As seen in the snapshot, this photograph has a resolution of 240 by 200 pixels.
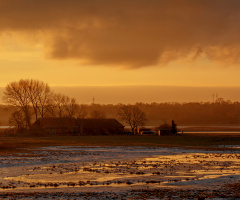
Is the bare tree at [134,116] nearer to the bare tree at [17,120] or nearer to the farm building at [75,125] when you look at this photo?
the farm building at [75,125]

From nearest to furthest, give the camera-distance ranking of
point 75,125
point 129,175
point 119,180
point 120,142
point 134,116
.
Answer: point 119,180
point 129,175
point 120,142
point 75,125
point 134,116

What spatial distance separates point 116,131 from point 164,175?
3465 inches

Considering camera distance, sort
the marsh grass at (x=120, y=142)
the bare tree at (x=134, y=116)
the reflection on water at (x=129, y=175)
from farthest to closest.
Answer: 1. the bare tree at (x=134, y=116)
2. the marsh grass at (x=120, y=142)
3. the reflection on water at (x=129, y=175)

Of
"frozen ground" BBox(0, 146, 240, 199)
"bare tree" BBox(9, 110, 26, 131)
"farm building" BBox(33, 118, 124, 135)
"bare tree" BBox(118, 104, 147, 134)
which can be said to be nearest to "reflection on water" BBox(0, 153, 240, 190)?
"frozen ground" BBox(0, 146, 240, 199)

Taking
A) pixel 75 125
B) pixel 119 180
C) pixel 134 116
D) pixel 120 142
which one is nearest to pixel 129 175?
pixel 119 180

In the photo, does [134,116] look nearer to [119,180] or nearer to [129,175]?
[129,175]

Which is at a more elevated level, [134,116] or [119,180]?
[134,116]

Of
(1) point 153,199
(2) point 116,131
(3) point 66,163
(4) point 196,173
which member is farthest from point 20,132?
(1) point 153,199

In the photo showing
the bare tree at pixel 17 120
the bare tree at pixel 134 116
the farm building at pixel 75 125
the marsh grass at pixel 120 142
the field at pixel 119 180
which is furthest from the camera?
the bare tree at pixel 134 116

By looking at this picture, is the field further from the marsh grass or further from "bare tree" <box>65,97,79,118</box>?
"bare tree" <box>65,97,79,118</box>

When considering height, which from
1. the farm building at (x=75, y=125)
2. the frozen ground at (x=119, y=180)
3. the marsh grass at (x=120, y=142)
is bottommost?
the frozen ground at (x=119, y=180)

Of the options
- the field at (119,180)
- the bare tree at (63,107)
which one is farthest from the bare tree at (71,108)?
the field at (119,180)

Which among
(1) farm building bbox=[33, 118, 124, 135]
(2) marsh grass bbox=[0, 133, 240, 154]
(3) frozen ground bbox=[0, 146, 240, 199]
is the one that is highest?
(1) farm building bbox=[33, 118, 124, 135]

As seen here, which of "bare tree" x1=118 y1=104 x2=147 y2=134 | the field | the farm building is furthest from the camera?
"bare tree" x1=118 y1=104 x2=147 y2=134
